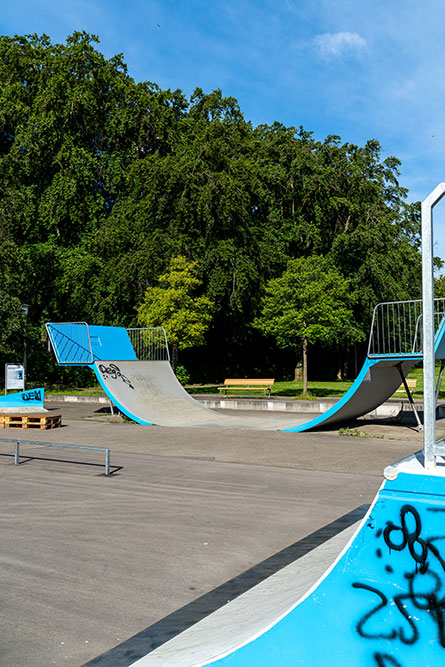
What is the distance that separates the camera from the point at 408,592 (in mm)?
2811

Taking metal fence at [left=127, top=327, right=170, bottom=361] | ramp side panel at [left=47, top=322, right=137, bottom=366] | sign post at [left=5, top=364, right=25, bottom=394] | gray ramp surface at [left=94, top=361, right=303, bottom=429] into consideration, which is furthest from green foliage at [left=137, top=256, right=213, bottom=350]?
sign post at [left=5, top=364, right=25, bottom=394]

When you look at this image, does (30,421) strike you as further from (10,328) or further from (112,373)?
(10,328)

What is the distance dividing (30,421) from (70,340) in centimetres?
500

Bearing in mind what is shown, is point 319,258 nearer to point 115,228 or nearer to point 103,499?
point 115,228

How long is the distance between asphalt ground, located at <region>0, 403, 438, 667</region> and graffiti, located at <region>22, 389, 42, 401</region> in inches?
188

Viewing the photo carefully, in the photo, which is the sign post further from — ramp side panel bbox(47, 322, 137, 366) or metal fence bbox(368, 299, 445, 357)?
metal fence bbox(368, 299, 445, 357)

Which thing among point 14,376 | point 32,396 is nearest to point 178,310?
point 14,376

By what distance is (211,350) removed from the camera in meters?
37.6

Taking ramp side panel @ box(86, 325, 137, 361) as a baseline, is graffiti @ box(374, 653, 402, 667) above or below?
below

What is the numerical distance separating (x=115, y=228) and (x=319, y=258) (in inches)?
423

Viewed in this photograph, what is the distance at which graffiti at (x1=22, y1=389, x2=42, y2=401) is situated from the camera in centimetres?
1659

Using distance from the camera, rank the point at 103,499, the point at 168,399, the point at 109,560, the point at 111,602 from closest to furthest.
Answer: the point at 111,602, the point at 109,560, the point at 103,499, the point at 168,399

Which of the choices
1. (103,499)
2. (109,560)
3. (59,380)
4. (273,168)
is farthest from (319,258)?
(109,560)

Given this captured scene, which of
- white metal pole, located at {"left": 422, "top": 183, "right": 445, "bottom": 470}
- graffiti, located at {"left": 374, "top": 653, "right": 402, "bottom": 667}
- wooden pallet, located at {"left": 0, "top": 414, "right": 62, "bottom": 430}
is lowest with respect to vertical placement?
wooden pallet, located at {"left": 0, "top": 414, "right": 62, "bottom": 430}
